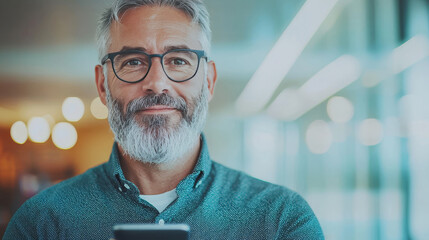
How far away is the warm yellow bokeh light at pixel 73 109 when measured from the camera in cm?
557

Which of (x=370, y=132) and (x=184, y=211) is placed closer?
(x=184, y=211)

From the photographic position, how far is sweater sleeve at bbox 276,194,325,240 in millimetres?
1134

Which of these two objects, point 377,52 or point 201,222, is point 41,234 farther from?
point 377,52

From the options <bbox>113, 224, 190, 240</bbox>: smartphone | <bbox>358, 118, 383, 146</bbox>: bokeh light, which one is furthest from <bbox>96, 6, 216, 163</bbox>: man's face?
<bbox>358, 118, 383, 146</bbox>: bokeh light

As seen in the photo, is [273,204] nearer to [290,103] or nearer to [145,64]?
[145,64]

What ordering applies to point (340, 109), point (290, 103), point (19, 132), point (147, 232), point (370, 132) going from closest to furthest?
point (147, 232) → point (370, 132) → point (340, 109) → point (290, 103) → point (19, 132)

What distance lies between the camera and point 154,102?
1.18 metres

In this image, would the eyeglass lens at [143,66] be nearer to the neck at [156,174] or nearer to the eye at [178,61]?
the eye at [178,61]

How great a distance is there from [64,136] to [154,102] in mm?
4737

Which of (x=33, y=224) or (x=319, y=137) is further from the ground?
(x=319, y=137)

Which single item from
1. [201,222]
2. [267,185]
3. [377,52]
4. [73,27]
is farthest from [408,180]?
[73,27]

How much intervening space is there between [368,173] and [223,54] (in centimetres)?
175

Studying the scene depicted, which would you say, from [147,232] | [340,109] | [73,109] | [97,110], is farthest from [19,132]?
[147,232]

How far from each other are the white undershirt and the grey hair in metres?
0.44
